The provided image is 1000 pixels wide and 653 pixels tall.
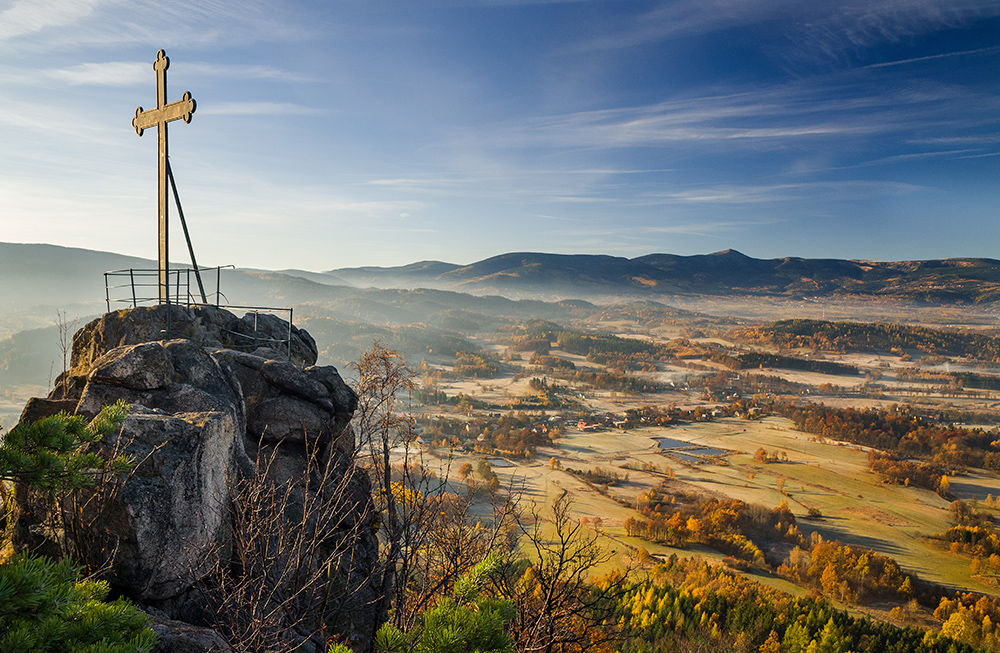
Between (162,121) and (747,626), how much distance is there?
5101 centimetres

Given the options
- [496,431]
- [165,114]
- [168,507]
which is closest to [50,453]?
[168,507]

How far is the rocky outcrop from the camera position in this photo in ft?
25.4

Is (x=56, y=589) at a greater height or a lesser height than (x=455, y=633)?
greater

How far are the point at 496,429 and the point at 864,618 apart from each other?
225 ft

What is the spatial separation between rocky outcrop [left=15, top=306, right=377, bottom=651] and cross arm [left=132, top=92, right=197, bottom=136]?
609cm

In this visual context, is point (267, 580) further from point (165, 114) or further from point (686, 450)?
point (686, 450)

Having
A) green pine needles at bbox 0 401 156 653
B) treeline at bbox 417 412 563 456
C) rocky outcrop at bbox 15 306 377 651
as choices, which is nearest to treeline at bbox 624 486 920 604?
treeline at bbox 417 412 563 456

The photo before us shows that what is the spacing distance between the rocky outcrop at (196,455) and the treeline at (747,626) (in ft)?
99.3

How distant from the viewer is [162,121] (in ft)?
52.4

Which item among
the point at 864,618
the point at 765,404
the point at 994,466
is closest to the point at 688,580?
the point at 864,618

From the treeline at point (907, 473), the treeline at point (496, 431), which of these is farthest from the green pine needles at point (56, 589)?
the treeline at point (907, 473)

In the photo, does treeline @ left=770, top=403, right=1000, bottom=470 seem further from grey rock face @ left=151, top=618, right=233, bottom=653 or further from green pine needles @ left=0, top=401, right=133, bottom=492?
green pine needles @ left=0, top=401, right=133, bottom=492

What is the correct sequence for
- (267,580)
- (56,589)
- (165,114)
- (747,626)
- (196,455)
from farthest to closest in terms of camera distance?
1. (747,626)
2. (165,114)
3. (196,455)
4. (267,580)
5. (56,589)

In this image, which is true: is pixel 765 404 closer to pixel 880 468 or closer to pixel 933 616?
pixel 880 468
